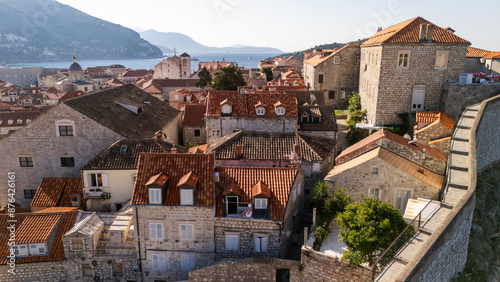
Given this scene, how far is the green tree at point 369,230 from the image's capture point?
16031 millimetres

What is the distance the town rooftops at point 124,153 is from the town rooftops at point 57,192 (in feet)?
8.66

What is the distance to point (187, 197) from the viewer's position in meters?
20.1

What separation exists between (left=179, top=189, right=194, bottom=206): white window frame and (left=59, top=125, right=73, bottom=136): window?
16.3m

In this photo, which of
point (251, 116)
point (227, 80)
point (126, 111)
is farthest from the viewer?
point (227, 80)

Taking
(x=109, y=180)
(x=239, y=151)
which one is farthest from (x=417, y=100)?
(x=109, y=180)

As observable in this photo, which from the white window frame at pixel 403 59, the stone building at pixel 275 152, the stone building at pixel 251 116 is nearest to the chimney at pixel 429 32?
the white window frame at pixel 403 59

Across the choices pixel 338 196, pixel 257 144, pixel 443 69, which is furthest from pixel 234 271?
pixel 443 69

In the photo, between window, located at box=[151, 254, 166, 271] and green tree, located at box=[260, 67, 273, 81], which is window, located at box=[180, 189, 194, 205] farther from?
green tree, located at box=[260, 67, 273, 81]

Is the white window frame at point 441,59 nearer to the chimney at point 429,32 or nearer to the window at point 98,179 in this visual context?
the chimney at point 429,32

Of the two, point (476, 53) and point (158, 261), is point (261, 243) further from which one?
point (476, 53)

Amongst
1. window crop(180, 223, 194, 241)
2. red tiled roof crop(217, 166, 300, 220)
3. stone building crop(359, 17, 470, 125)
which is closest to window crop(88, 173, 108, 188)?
window crop(180, 223, 194, 241)

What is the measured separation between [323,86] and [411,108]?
17.3m

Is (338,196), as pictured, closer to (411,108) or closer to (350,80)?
(411,108)

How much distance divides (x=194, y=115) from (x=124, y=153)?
16.3 m
